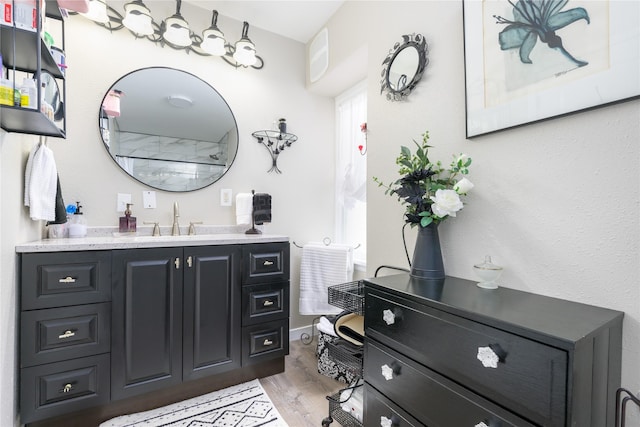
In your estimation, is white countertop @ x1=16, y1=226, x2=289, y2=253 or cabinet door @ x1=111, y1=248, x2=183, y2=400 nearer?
white countertop @ x1=16, y1=226, x2=289, y2=253

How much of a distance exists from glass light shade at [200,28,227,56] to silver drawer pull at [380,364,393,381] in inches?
97.0

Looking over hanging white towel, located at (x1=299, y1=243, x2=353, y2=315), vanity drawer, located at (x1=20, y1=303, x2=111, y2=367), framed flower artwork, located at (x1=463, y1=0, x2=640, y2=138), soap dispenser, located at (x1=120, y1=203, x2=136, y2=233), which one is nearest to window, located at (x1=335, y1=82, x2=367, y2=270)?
hanging white towel, located at (x1=299, y1=243, x2=353, y2=315)

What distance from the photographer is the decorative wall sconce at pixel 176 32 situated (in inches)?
76.4

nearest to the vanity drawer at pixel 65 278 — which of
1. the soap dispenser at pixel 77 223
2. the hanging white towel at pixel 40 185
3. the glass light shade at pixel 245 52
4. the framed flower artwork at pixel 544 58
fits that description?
the hanging white towel at pixel 40 185

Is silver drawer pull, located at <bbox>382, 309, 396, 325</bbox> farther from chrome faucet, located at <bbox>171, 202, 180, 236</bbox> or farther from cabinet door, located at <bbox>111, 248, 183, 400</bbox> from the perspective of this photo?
chrome faucet, located at <bbox>171, 202, 180, 236</bbox>

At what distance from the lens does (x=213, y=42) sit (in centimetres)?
221

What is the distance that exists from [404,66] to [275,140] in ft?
4.55

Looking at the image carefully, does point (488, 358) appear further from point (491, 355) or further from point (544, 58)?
point (544, 58)

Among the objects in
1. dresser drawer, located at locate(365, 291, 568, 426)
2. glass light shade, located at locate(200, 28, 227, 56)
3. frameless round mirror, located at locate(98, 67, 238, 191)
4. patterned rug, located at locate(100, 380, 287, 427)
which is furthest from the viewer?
glass light shade, located at locate(200, 28, 227, 56)

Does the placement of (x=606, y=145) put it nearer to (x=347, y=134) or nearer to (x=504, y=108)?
(x=504, y=108)

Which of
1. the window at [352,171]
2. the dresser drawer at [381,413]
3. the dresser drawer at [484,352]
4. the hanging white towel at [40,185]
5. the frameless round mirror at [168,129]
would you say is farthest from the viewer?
Result: the window at [352,171]

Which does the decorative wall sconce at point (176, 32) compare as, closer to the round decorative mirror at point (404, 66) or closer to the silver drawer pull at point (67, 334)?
the round decorative mirror at point (404, 66)

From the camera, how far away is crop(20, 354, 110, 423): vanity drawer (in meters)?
1.40

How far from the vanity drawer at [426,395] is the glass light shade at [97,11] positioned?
2621 millimetres
